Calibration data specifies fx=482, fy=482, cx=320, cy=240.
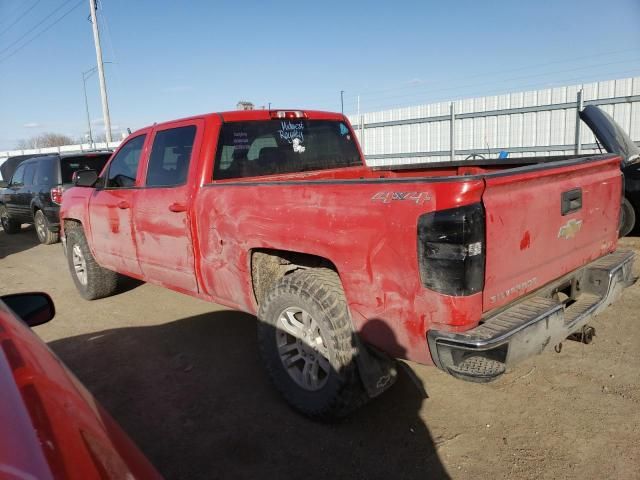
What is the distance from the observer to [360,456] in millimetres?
2799

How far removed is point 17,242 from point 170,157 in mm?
9285

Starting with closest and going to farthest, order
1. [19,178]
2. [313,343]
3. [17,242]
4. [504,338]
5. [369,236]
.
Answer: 1. [504,338]
2. [369,236]
3. [313,343]
4. [19,178]
5. [17,242]

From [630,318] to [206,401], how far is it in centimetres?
386

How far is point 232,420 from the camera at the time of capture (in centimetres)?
323

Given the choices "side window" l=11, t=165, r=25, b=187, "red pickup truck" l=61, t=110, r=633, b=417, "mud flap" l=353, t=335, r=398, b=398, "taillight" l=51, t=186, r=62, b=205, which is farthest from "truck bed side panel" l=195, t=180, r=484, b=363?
"side window" l=11, t=165, r=25, b=187

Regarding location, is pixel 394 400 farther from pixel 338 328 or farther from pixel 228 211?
pixel 228 211

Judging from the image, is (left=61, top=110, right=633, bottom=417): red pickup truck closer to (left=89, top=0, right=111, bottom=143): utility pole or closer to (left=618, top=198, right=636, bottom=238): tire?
(left=618, top=198, right=636, bottom=238): tire

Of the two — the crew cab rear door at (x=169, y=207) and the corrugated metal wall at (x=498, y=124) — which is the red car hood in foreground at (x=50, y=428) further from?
the corrugated metal wall at (x=498, y=124)

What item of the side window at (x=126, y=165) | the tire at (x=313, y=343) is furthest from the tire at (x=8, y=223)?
the tire at (x=313, y=343)

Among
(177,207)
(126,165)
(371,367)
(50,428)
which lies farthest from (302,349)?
(126,165)

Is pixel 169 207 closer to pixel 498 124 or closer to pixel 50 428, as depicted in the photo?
pixel 50 428

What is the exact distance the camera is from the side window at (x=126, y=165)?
4738 millimetres

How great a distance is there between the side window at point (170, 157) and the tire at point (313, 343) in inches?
57.5

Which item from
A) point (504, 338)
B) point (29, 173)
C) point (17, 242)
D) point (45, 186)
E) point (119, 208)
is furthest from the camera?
point (17, 242)
